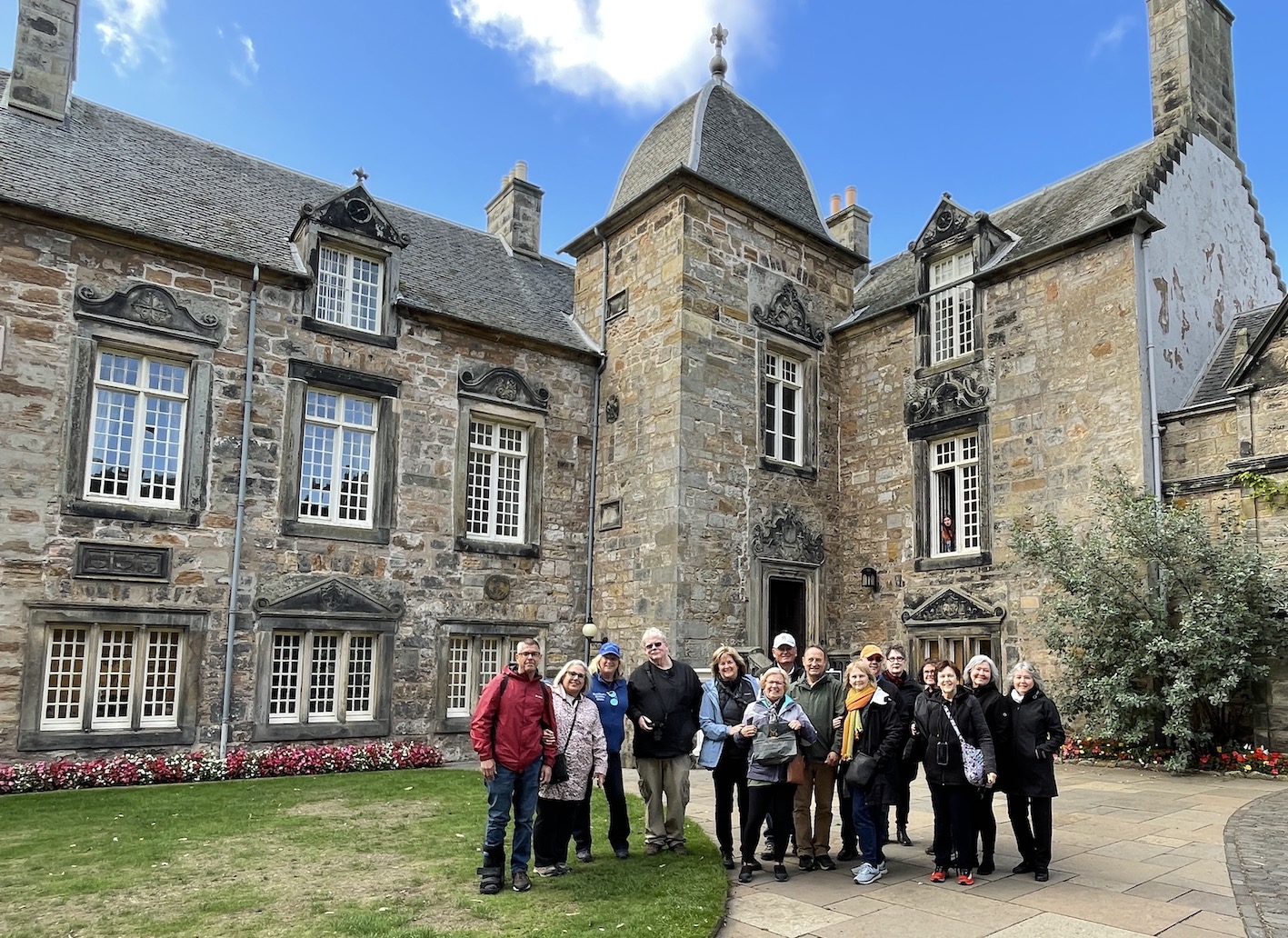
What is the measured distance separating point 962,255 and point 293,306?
451 inches

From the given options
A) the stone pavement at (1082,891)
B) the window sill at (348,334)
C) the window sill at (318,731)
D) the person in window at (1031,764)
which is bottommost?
the window sill at (318,731)

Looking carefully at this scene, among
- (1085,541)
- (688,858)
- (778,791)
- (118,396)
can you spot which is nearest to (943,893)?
(778,791)

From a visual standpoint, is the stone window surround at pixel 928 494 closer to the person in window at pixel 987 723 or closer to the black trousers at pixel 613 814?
the person in window at pixel 987 723

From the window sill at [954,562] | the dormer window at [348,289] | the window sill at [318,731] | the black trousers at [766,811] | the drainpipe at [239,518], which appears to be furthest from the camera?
the window sill at [954,562]

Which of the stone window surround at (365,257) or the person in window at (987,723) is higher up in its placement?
the stone window surround at (365,257)

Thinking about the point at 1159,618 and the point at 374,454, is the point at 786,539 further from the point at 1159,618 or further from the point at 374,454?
the point at 374,454

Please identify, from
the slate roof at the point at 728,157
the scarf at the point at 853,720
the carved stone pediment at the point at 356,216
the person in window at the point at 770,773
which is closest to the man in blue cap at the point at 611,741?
the person in window at the point at 770,773

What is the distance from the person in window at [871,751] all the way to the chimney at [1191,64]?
46.2ft

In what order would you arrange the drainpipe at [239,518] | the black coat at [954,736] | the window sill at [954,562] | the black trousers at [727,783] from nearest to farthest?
1. the black coat at [954,736]
2. the black trousers at [727,783]
3. the drainpipe at [239,518]
4. the window sill at [954,562]

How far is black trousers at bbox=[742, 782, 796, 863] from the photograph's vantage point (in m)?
6.90

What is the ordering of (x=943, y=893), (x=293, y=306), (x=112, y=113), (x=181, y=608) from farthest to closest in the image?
1. (x=112, y=113)
2. (x=293, y=306)
3. (x=181, y=608)
4. (x=943, y=893)

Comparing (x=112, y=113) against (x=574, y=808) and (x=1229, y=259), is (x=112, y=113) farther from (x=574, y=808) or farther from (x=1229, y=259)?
(x=1229, y=259)

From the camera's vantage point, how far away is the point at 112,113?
1595 cm

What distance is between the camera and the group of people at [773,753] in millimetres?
6695
